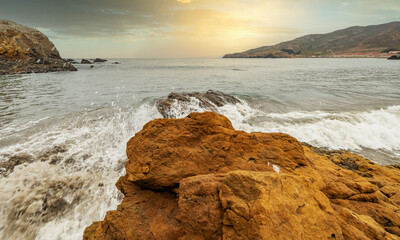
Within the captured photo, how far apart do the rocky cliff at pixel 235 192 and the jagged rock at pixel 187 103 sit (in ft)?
24.1

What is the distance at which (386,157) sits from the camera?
24.6 feet

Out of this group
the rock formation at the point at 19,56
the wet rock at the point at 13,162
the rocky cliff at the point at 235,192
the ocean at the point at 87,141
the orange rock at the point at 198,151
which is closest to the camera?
the rocky cliff at the point at 235,192

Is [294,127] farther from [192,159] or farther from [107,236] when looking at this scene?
[107,236]

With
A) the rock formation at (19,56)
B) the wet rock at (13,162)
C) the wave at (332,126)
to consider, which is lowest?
the wave at (332,126)

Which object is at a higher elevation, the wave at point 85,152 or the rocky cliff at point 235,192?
the rocky cliff at point 235,192

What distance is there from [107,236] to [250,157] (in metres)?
3.40

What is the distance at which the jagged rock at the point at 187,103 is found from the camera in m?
12.2

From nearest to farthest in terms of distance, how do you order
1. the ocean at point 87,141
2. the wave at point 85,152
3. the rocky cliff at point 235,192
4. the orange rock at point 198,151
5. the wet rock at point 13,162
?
the rocky cliff at point 235,192
the orange rock at point 198,151
the wave at point 85,152
the ocean at point 87,141
the wet rock at point 13,162

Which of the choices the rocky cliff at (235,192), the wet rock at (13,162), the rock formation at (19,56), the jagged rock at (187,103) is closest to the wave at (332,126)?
the jagged rock at (187,103)

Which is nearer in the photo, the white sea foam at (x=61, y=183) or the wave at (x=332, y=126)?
the white sea foam at (x=61, y=183)

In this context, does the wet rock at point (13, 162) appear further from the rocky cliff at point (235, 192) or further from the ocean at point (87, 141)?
the rocky cliff at point (235, 192)

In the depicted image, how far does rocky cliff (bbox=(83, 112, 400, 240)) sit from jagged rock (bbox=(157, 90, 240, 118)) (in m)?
7.36

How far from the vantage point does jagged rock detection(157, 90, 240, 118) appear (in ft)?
40.2

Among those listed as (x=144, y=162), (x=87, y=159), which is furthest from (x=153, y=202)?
(x=87, y=159)
